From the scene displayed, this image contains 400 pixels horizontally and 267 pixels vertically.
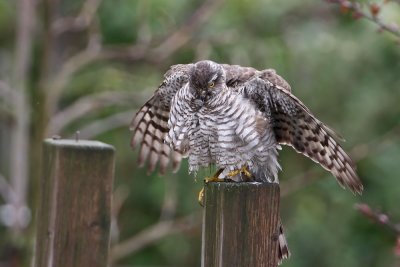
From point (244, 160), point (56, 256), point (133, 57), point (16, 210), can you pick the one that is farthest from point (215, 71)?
point (16, 210)

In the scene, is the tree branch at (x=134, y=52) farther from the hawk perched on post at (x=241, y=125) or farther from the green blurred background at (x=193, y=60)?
the hawk perched on post at (x=241, y=125)

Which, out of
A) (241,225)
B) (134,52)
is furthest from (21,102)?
(241,225)

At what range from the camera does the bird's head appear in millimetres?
3854

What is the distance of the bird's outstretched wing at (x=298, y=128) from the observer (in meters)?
3.69

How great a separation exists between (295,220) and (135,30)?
96.6 inches

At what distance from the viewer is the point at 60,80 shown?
679 centimetres

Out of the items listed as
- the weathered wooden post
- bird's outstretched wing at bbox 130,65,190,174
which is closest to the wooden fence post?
the weathered wooden post

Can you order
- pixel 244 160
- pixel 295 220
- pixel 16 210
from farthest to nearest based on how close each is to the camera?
pixel 295 220 < pixel 16 210 < pixel 244 160

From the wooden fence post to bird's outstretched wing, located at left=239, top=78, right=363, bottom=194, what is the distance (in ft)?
4.33

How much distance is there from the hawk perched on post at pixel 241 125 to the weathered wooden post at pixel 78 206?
3.47 ft

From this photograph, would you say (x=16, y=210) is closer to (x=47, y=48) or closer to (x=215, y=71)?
(x=47, y=48)

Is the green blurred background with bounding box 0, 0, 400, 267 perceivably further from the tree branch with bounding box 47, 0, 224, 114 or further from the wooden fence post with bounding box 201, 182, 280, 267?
the wooden fence post with bounding box 201, 182, 280, 267

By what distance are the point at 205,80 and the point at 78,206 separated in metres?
1.26

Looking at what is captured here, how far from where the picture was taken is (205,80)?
385 centimetres
